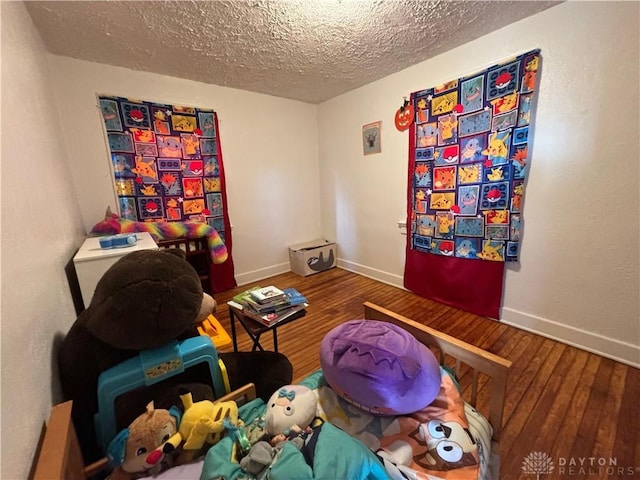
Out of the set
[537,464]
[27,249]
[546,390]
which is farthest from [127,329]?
[546,390]

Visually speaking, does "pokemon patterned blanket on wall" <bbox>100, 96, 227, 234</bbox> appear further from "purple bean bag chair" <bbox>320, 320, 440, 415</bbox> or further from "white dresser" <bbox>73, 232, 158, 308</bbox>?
"purple bean bag chair" <bbox>320, 320, 440, 415</bbox>

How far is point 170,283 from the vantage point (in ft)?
2.95

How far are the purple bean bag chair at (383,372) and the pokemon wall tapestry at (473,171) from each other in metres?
1.59

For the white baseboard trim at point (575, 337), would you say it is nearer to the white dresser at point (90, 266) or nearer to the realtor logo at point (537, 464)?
the realtor logo at point (537, 464)

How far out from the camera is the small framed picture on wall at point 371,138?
9.46 ft

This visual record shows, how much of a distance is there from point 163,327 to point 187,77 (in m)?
2.58

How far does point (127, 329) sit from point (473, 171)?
2430 mm

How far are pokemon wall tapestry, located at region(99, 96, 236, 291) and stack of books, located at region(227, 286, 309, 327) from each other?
1.64m

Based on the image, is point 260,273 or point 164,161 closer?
point 164,161

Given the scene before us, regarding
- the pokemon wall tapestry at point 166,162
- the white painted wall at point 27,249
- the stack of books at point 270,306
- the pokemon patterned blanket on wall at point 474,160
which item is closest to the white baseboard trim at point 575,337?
the pokemon patterned blanket on wall at point 474,160

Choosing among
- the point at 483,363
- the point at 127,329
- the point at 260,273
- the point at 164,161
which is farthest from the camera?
the point at 260,273

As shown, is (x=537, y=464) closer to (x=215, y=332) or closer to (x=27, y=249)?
(x=215, y=332)

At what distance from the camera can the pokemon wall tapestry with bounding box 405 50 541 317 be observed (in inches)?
75.5

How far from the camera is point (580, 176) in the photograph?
1.74 m
